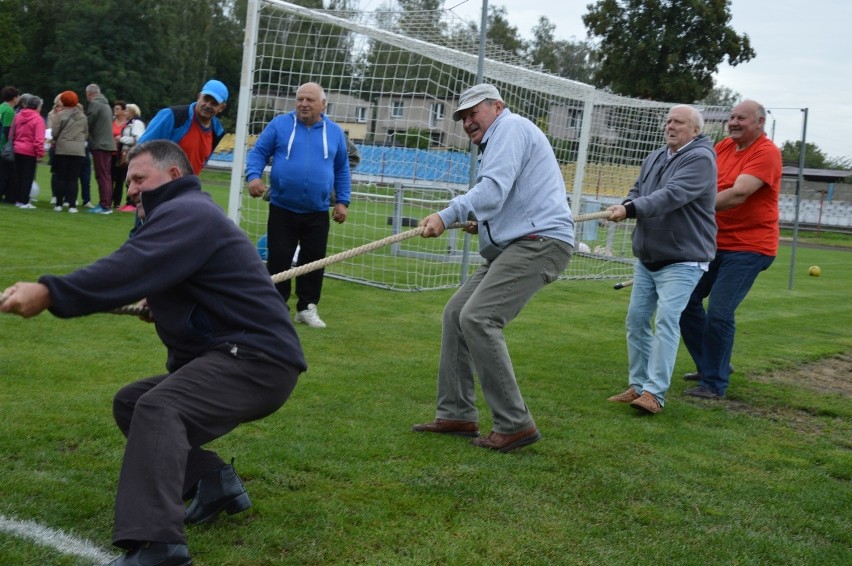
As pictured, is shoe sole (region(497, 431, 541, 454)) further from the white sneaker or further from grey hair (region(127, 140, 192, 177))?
the white sneaker

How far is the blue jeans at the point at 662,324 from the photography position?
6.40 meters

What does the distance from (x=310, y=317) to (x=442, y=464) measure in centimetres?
391

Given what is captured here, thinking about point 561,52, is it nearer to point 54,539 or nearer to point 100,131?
point 100,131

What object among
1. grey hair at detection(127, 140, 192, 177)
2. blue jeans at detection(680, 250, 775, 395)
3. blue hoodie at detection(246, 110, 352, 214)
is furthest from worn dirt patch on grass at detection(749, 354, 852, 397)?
grey hair at detection(127, 140, 192, 177)

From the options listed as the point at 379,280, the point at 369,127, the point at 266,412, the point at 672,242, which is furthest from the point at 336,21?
the point at 266,412

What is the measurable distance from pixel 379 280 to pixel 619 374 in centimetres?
534

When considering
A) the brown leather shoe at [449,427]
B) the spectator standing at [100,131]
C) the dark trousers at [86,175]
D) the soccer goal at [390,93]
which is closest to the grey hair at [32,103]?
the spectator standing at [100,131]

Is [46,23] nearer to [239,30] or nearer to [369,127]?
[239,30]

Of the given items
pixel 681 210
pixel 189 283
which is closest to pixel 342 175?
pixel 681 210

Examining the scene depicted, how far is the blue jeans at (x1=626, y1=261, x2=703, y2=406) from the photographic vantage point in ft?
21.0

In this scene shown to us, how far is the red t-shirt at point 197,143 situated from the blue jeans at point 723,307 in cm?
419

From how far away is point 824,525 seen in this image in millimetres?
4473

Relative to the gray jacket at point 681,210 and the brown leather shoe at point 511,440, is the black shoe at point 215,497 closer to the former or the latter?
the brown leather shoe at point 511,440

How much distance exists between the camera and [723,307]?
704cm
